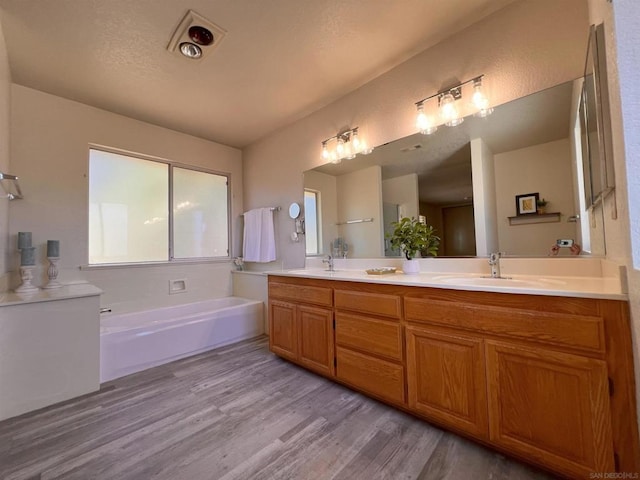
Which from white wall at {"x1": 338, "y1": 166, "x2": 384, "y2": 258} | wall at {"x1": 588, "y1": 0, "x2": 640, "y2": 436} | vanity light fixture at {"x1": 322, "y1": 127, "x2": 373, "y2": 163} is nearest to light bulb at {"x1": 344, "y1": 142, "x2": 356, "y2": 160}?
vanity light fixture at {"x1": 322, "y1": 127, "x2": 373, "y2": 163}

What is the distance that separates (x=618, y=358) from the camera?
0.96 metres

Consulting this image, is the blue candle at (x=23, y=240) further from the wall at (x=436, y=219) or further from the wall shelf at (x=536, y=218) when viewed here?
the wall shelf at (x=536, y=218)

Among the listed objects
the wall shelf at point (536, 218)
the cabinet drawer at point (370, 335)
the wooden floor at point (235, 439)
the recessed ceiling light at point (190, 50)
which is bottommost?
the wooden floor at point (235, 439)

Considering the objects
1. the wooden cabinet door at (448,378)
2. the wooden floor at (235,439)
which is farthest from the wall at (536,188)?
the wooden floor at (235,439)

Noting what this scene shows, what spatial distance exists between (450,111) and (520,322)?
1.43 metres

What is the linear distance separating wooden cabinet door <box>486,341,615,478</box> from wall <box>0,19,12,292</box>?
327 cm

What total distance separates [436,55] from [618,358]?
6.68 ft

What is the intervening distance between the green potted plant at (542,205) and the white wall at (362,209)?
→ 3.49 ft

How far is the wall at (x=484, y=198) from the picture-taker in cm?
174

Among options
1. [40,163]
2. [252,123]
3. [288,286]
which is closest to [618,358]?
[288,286]

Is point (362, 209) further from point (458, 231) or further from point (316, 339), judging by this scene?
point (316, 339)

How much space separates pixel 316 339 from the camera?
6.73 feet

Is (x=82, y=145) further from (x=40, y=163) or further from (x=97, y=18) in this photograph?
(x=97, y=18)

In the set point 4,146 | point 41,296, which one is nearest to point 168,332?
point 41,296
